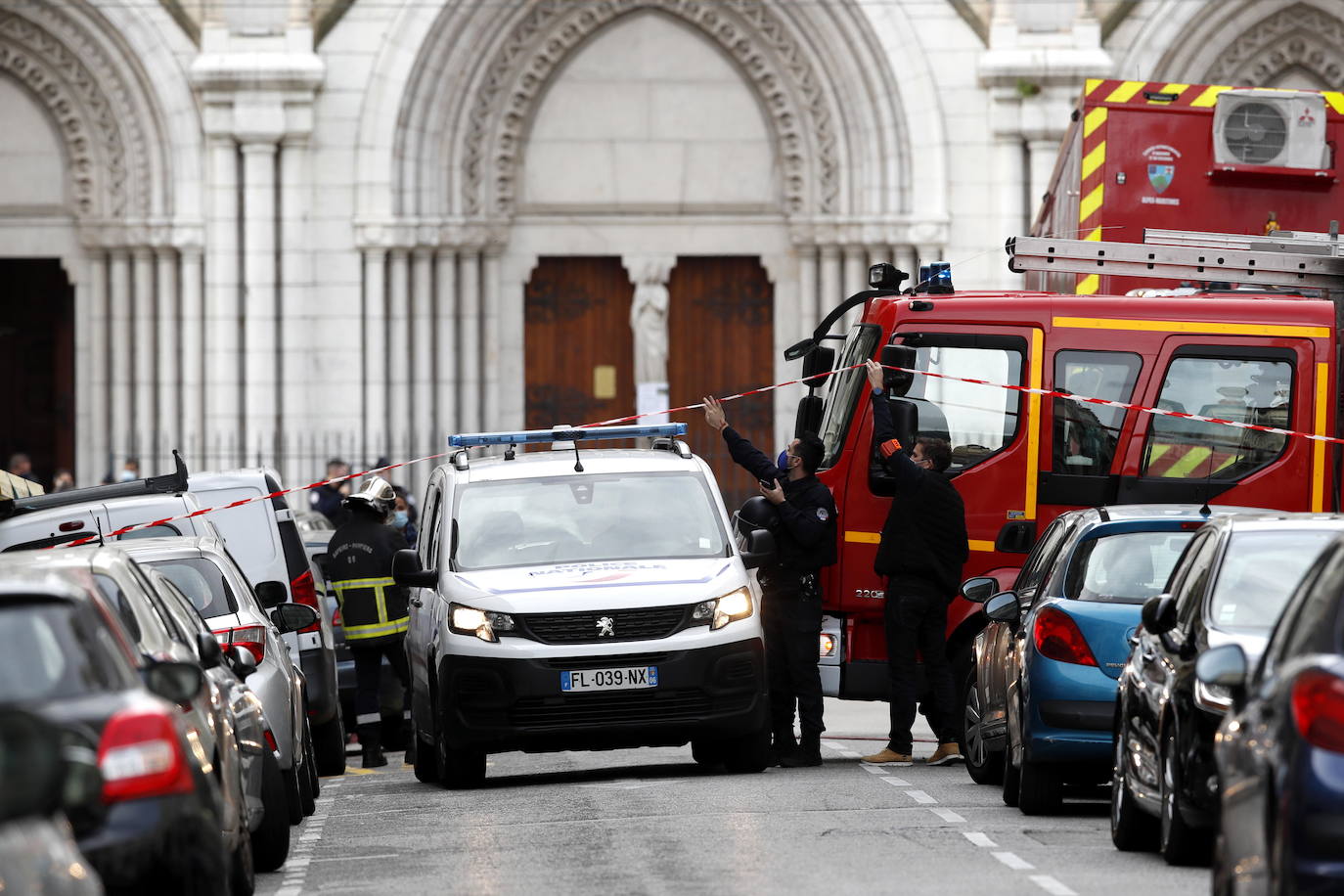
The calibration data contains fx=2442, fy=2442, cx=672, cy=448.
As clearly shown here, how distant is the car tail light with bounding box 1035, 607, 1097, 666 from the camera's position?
10922 millimetres

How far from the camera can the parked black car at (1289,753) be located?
19.9 ft

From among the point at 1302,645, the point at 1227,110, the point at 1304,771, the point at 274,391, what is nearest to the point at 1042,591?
the point at 1302,645

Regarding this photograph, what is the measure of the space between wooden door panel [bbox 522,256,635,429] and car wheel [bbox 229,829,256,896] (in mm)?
18445

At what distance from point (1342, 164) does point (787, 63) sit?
981 cm

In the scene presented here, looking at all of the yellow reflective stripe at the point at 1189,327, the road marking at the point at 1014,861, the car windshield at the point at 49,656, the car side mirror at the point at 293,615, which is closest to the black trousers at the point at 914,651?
the yellow reflective stripe at the point at 1189,327

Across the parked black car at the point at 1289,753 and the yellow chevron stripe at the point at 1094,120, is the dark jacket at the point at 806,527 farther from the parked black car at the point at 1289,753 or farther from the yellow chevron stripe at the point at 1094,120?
the parked black car at the point at 1289,753

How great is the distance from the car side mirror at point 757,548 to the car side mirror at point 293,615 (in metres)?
2.36

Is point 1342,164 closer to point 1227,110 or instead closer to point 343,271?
point 1227,110

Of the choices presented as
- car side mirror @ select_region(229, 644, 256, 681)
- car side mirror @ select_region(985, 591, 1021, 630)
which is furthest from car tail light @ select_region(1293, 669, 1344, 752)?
car side mirror @ select_region(985, 591, 1021, 630)

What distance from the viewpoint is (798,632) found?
45.4 ft

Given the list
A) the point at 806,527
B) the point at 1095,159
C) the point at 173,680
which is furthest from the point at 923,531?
the point at 173,680

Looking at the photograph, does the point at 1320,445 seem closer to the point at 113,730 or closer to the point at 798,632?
the point at 798,632

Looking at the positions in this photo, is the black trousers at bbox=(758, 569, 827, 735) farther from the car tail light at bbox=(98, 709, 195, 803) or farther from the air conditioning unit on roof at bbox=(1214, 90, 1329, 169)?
the car tail light at bbox=(98, 709, 195, 803)

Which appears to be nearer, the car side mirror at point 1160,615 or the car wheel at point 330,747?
the car side mirror at point 1160,615
